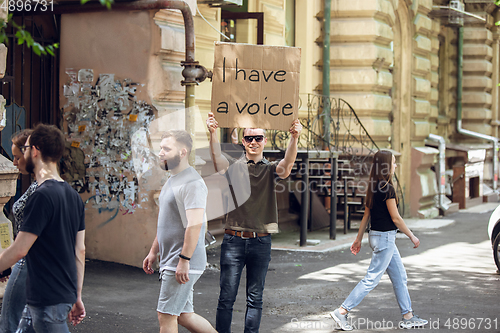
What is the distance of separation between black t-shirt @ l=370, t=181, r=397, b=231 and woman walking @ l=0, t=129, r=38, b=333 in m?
3.17

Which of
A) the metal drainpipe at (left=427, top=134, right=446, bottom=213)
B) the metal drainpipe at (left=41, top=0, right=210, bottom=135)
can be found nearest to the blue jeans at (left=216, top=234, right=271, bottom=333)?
the metal drainpipe at (left=41, top=0, right=210, bottom=135)

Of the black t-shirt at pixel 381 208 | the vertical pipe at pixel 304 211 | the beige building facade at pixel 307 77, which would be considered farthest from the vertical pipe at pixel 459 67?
the black t-shirt at pixel 381 208

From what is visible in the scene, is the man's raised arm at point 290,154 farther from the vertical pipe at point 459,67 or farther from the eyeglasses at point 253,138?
the vertical pipe at point 459,67

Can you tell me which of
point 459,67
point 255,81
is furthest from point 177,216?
point 459,67

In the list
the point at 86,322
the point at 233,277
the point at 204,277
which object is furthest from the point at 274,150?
the point at 233,277

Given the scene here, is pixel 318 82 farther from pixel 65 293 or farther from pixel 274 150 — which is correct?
pixel 65 293

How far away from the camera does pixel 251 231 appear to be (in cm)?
454

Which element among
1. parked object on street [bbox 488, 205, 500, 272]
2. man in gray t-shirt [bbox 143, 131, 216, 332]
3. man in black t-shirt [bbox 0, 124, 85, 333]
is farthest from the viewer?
parked object on street [bbox 488, 205, 500, 272]

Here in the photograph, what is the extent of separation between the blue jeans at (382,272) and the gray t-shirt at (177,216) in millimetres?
2085

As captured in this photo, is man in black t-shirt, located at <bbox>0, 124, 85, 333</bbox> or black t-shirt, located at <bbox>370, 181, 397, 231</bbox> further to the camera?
black t-shirt, located at <bbox>370, 181, 397, 231</bbox>

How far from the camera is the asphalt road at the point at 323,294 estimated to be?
580cm

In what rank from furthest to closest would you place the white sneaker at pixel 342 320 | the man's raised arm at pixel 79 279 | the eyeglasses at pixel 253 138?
the white sneaker at pixel 342 320 < the eyeglasses at pixel 253 138 < the man's raised arm at pixel 79 279

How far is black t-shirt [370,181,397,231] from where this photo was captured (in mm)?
5719

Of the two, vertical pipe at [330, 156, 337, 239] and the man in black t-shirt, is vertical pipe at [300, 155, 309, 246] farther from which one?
the man in black t-shirt
